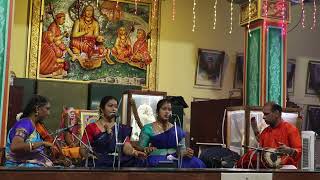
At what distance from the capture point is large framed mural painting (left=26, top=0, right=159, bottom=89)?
8023 mm

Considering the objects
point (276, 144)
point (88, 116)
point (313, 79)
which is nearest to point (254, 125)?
point (276, 144)

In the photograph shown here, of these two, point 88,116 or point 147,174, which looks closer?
point 147,174

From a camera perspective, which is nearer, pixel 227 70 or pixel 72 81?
pixel 72 81

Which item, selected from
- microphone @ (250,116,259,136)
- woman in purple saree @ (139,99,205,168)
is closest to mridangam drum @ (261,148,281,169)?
woman in purple saree @ (139,99,205,168)

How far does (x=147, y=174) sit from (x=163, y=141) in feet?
6.43

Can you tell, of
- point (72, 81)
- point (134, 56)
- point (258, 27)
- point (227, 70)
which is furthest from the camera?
point (227, 70)

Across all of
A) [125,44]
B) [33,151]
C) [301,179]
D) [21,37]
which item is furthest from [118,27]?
[301,179]

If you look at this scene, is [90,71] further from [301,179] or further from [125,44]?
[301,179]

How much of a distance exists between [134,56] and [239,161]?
369cm

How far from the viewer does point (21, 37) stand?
7.98 meters

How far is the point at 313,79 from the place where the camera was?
9883mm

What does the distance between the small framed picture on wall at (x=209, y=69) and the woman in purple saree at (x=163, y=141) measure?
412cm

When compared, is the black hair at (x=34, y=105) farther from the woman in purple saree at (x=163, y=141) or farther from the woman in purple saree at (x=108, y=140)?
the woman in purple saree at (x=163, y=141)

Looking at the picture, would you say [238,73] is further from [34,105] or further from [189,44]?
[34,105]
